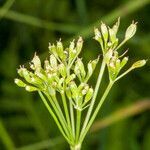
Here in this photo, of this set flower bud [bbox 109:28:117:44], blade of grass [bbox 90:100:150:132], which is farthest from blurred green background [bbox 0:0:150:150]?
flower bud [bbox 109:28:117:44]

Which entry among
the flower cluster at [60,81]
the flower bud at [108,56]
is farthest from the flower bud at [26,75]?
the flower bud at [108,56]

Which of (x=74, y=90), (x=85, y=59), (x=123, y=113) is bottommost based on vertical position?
(x=123, y=113)

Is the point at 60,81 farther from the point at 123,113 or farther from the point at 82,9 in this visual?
the point at 82,9

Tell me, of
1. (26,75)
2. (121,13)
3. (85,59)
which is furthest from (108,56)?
(85,59)

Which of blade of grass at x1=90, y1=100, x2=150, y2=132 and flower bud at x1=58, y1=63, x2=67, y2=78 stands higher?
flower bud at x1=58, y1=63, x2=67, y2=78

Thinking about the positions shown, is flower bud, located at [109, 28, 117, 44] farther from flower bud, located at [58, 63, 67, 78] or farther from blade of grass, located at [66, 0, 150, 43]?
blade of grass, located at [66, 0, 150, 43]

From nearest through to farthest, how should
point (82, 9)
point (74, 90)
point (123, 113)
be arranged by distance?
1. point (74, 90)
2. point (123, 113)
3. point (82, 9)

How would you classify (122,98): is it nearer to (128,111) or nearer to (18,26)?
(128,111)

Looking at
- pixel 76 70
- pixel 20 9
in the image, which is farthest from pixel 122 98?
pixel 76 70
